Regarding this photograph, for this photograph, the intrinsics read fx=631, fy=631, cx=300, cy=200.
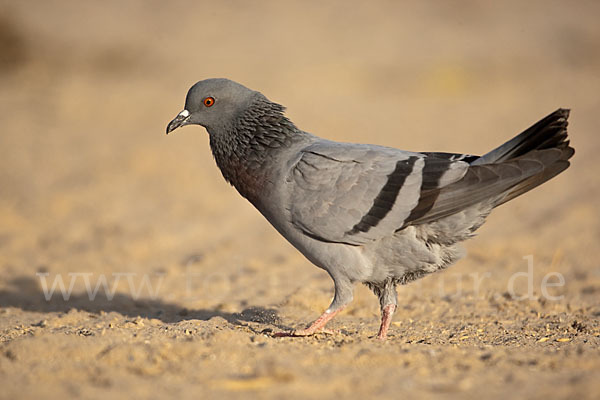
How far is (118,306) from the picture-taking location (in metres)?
7.34

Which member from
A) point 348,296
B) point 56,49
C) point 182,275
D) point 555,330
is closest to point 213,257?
point 182,275

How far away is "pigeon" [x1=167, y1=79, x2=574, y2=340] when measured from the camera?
16.2 ft

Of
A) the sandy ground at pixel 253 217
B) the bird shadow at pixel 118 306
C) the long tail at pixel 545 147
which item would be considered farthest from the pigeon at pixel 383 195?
the bird shadow at pixel 118 306

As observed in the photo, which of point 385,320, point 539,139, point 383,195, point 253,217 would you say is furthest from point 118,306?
point 539,139

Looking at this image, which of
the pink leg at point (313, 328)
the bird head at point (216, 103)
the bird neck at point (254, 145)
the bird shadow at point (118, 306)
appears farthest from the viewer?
the bird shadow at point (118, 306)

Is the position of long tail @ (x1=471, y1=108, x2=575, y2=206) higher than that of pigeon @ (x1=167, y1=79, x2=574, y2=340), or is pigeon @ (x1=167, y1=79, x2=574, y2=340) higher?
long tail @ (x1=471, y1=108, x2=575, y2=206)

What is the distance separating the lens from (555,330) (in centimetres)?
566

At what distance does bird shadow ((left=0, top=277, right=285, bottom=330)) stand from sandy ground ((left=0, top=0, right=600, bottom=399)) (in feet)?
0.14

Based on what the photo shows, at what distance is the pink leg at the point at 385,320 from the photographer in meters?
5.25

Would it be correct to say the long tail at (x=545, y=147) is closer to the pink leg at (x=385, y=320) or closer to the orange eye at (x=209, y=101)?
the pink leg at (x=385, y=320)

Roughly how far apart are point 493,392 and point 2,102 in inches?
702

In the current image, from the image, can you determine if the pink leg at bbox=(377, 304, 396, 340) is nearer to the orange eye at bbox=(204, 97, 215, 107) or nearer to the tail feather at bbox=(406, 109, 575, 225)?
the tail feather at bbox=(406, 109, 575, 225)

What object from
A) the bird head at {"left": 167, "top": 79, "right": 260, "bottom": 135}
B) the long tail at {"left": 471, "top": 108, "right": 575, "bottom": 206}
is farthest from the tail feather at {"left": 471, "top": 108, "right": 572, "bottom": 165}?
the bird head at {"left": 167, "top": 79, "right": 260, "bottom": 135}

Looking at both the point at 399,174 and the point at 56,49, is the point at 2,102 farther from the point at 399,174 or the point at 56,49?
the point at 399,174
